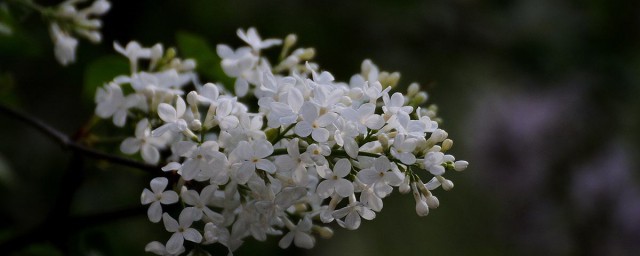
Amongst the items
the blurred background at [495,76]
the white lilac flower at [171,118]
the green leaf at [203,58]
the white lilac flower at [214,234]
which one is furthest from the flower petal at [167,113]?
the blurred background at [495,76]

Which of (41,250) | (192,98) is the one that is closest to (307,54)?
(192,98)

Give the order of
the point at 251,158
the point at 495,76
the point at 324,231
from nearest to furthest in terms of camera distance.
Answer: the point at 251,158
the point at 324,231
the point at 495,76

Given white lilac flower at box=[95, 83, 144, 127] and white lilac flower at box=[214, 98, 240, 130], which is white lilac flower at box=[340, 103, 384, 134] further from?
white lilac flower at box=[95, 83, 144, 127]

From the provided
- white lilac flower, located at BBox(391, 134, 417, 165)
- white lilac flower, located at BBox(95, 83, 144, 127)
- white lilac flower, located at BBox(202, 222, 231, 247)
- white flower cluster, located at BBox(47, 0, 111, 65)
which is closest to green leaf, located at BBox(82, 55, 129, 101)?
white flower cluster, located at BBox(47, 0, 111, 65)

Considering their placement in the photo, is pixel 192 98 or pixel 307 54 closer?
pixel 192 98

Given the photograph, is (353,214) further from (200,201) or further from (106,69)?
(106,69)

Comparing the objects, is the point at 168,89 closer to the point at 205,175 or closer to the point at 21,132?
the point at 205,175

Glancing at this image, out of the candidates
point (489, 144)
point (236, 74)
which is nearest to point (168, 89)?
point (236, 74)
